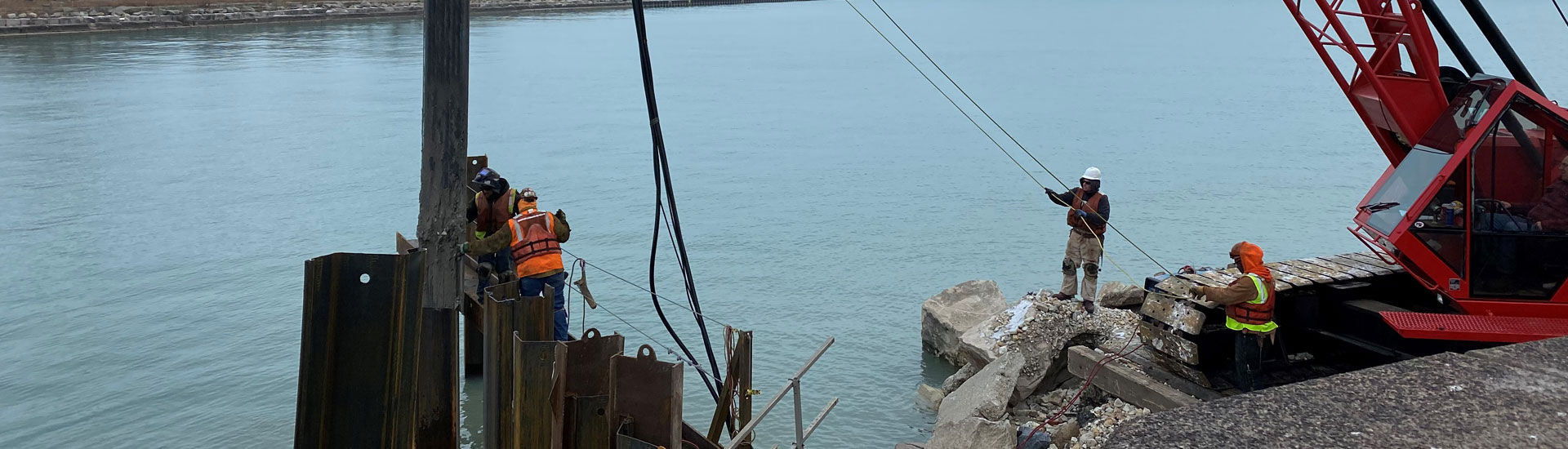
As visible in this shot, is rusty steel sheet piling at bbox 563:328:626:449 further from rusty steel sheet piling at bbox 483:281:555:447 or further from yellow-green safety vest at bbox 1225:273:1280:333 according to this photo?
yellow-green safety vest at bbox 1225:273:1280:333

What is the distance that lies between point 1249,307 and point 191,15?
238ft

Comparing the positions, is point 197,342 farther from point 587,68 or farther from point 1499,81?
point 587,68

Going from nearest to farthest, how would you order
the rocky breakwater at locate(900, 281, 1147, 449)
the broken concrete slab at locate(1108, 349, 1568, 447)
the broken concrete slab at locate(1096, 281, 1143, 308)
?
the broken concrete slab at locate(1108, 349, 1568, 447)
the rocky breakwater at locate(900, 281, 1147, 449)
the broken concrete slab at locate(1096, 281, 1143, 308)

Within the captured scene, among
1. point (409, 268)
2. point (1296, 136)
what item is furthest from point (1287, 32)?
point (409, 268)

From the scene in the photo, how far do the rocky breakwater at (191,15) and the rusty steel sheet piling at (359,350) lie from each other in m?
62.9

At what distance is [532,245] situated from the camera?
10.4m

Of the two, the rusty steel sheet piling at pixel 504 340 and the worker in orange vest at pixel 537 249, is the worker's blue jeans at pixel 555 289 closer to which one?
the worker in orange vest at pixel 537 249

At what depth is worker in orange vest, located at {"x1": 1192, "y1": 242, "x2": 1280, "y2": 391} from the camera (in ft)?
26.7

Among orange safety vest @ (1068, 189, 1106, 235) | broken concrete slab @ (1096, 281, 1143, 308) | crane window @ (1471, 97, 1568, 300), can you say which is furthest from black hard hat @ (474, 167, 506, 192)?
crane window @ (1471, 97, 1568, 300)


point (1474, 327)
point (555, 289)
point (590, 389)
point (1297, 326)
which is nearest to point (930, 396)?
point (1297, 326)

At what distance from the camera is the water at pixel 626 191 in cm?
1305

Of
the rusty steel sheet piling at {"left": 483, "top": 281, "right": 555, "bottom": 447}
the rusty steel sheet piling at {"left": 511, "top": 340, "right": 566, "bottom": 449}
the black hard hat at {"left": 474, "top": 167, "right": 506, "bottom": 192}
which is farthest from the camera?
the black hard hat at {"left": 474, "top": 167, "right": 506, "bottom": 192}

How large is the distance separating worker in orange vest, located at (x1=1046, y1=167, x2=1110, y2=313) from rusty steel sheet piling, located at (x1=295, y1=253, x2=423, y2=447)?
7.53 meters

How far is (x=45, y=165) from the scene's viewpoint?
24672mm
